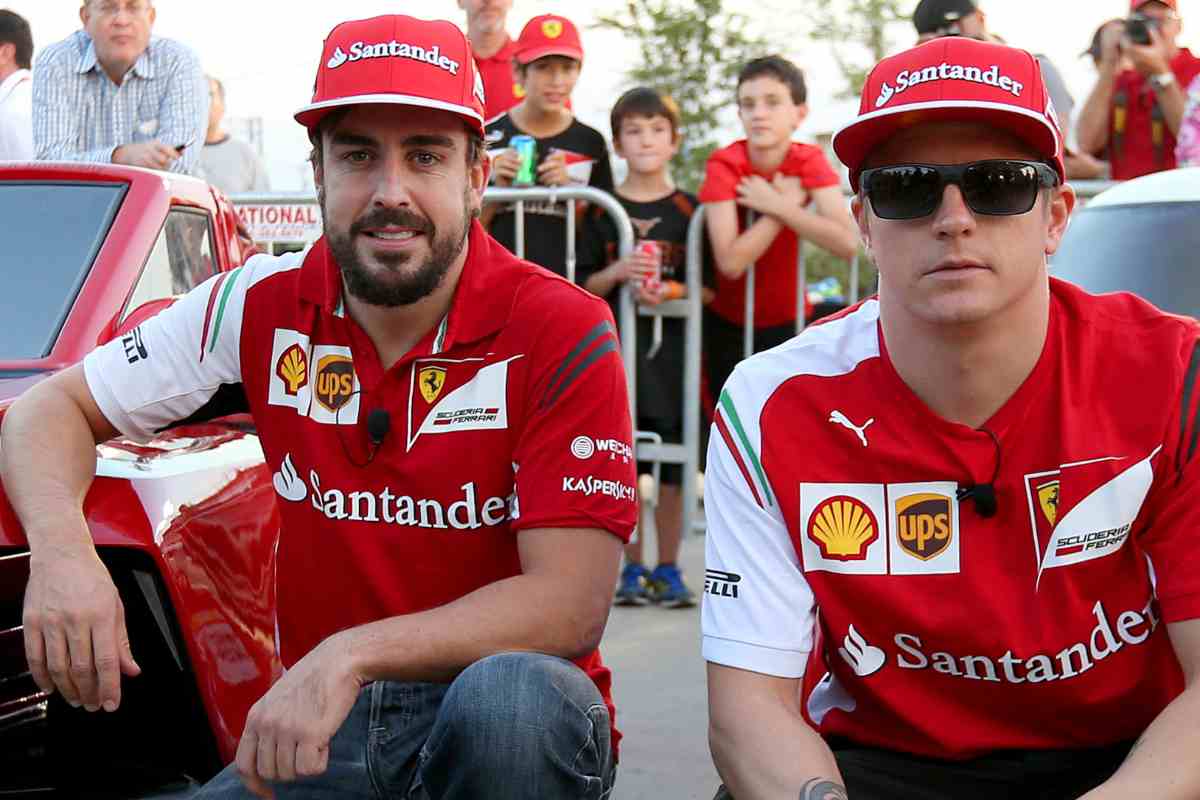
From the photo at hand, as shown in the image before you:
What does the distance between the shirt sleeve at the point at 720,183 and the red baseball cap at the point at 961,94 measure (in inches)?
156

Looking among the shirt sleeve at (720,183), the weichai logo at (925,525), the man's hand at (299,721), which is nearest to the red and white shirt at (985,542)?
the weichai logo at (925,525)

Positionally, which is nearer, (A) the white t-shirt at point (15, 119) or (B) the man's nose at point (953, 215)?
(B) the man's nose at point (953, 215)

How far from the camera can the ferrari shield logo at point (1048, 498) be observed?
245cm

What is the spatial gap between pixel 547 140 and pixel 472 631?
4.34 m

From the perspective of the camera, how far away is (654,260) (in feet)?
21.4

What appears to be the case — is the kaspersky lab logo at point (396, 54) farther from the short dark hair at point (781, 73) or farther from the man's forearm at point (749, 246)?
the short dark hair at point (781, 73)

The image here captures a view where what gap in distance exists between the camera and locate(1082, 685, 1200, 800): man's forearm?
7.43ft

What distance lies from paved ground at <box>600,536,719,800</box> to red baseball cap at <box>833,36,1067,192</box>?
223 cm

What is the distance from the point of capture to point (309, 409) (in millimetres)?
3057

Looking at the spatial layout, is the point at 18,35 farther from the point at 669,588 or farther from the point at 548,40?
the point at 669,588

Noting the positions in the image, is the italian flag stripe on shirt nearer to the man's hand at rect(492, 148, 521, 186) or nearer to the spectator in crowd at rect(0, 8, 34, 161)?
the man's hand at rect(492, 148, 521, 186)

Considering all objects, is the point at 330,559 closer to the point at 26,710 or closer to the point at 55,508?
the point at 55,508

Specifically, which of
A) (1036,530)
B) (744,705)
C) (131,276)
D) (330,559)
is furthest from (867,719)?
(131,276)

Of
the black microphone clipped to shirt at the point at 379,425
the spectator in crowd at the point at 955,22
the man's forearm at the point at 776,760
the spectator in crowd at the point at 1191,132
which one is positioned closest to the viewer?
the man's forearm at the point at 776,760
